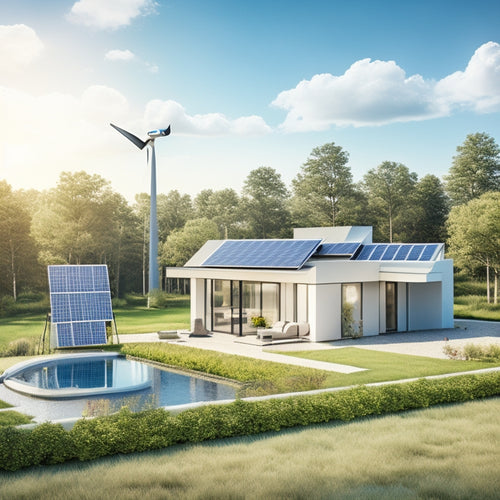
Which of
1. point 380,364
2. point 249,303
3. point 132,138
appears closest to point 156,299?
point 132,138

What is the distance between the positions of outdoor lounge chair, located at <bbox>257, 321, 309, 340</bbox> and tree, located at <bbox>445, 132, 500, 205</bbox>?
44.7m

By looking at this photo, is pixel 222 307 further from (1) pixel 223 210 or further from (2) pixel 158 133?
(1) pixel 223 210

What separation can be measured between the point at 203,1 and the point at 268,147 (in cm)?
3210

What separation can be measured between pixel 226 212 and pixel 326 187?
1255 centimetres

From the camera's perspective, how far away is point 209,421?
10695 millimetres

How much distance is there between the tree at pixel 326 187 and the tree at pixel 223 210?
7450mm

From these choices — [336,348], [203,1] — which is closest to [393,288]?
[336,348]

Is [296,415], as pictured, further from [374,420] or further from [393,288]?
[393,288]

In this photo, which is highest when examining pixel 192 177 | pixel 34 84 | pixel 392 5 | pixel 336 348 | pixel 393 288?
pixel 392 5

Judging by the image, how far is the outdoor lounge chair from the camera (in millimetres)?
23500

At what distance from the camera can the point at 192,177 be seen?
7444 centimetres

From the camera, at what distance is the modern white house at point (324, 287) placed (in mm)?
23750

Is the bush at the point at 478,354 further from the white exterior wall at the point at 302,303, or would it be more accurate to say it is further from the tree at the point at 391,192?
the tree at the point at 391,192

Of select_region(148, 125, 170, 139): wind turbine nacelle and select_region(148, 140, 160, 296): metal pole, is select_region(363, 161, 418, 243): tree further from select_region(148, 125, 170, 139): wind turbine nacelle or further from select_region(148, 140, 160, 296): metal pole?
select_region(148, 140, 160, 296): metal pole
